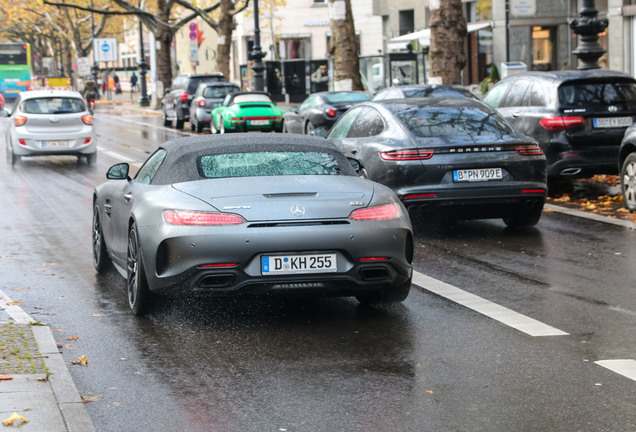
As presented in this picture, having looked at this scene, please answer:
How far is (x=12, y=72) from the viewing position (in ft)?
242

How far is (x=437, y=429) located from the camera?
16.6 ft

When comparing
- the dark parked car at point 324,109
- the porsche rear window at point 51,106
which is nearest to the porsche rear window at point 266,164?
the porsche rear window at point 51,106

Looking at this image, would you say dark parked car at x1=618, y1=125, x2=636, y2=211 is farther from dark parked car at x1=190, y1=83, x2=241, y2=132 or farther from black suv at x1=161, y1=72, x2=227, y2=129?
black suv at x1=161, y1=72, x2=227, y2=129

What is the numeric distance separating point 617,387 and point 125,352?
9.42ft

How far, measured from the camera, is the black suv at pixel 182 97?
36.6 meters

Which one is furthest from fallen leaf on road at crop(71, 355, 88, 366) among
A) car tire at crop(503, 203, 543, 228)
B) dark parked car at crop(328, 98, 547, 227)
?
car tire at crop(503, 203, 543, 228)

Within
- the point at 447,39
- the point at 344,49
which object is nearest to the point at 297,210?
the point at 447,39

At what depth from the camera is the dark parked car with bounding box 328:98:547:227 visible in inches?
443

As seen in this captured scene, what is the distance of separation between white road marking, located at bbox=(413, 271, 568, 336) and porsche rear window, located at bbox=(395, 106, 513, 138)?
2.70 metres

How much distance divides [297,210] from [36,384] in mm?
2145

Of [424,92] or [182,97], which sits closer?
[424,92]

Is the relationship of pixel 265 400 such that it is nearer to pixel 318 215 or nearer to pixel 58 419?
pixel 58 419

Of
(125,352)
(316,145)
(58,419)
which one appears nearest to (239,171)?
(316,145)

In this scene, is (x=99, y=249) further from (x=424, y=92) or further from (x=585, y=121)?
(x=424, y=92)
